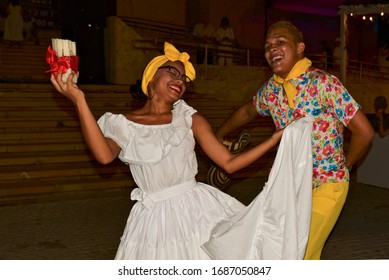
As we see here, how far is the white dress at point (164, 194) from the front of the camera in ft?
11.6

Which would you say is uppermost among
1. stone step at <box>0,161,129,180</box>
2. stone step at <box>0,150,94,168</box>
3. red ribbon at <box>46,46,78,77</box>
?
red ribbon at <box>46,46,78,77</box>

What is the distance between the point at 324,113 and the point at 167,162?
105 cm

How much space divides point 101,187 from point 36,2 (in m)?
12.3

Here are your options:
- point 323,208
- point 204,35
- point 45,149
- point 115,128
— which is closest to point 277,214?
point 323,208

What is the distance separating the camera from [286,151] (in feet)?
11.6

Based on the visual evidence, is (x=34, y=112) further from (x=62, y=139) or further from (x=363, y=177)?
(x=363, y=177)

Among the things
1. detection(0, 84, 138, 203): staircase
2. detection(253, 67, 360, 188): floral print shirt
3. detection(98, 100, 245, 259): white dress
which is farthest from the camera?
detection(0, 84, 138, 203): staircase

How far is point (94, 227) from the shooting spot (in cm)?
769

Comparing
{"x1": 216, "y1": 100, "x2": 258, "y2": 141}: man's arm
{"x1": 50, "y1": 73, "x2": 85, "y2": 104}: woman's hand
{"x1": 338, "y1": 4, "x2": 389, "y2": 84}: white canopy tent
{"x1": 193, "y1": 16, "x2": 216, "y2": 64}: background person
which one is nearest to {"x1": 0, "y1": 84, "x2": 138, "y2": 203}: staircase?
{"x1": 338, "y1": 4, "x2": 389, "y2": 84}: white canopy tent

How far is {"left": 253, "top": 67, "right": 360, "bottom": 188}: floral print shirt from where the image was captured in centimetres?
389

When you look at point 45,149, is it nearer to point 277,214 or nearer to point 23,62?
point 23,62

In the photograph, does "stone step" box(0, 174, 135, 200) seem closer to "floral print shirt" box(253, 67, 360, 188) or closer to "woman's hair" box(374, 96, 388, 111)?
"woman's hair" box(374, 96, 388, 111)

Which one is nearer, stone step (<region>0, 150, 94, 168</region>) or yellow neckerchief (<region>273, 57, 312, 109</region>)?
yellow neckerchief (<region>273, 57, 312, 109</region>)
